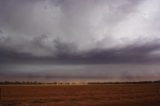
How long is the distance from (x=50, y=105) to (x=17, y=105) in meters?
4.10

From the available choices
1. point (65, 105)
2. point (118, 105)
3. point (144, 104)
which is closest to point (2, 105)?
point (65, 105)

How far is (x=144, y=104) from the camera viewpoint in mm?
35312

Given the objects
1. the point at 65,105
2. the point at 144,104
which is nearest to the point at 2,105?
A: the point at 65,105

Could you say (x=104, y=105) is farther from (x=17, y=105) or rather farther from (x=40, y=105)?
(x=17, y=105)

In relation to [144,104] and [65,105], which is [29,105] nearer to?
[65,105]

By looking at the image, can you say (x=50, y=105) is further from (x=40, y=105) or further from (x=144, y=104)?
(x=144, y=104)

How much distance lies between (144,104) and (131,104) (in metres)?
1.53

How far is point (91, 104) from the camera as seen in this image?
1394 inches

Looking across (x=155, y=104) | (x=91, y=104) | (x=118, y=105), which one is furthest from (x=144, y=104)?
(x=91, y=104)

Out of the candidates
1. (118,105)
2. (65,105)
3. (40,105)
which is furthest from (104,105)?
(40,105)

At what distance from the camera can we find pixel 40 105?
34969mm

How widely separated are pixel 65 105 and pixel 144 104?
920cm

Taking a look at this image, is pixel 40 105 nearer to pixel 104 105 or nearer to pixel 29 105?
pixel 29 105

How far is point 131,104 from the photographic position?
116ft
